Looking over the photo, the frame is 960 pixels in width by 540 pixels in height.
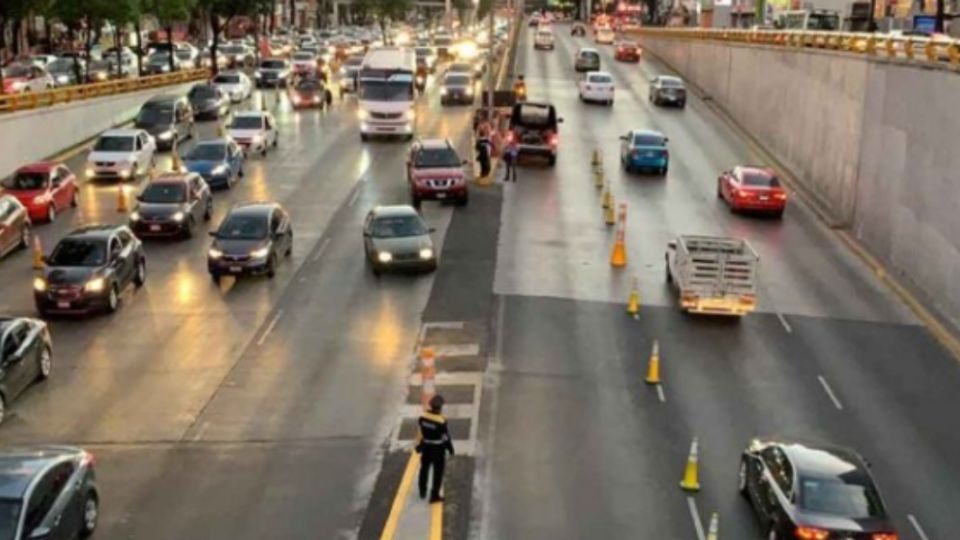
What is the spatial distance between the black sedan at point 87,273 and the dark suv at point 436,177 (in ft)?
39.9

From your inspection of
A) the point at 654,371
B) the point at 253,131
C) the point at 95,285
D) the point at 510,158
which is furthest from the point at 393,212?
the point at 253,131

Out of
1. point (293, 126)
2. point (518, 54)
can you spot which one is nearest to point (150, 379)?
point (293, 126)

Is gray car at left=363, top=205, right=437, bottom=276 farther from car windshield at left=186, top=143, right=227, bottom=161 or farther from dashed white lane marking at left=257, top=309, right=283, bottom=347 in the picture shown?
car windshield at left=186, top=143, right=227, bottom=161

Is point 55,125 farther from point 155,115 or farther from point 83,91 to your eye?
point 83,91

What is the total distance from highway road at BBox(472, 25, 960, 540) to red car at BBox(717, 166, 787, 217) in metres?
0.80

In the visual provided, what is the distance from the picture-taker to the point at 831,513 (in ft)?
51.3

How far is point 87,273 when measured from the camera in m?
26.6

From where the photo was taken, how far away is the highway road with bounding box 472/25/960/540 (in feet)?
58.8

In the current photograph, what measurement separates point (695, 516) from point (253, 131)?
3609 centimetres

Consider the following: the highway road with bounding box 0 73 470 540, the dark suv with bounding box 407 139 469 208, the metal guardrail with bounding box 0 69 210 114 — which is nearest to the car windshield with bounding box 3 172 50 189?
the highway road with bounding box 0 73 470 540

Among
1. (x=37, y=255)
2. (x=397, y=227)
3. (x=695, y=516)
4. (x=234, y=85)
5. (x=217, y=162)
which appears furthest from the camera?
(x=234, y=85)

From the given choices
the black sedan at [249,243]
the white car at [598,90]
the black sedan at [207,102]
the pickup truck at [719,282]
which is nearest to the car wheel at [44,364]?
the black sedan at [249,243]

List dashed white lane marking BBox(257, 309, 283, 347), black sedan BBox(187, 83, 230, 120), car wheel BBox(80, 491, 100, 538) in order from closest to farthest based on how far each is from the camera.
Answer: car wheel BBox(80, 491, 100, 538), dashed white lane marking BBox(257, 309, 283, 347), black sedan BBox(187, 83, 230, 120)

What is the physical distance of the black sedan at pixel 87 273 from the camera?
26.3 m
